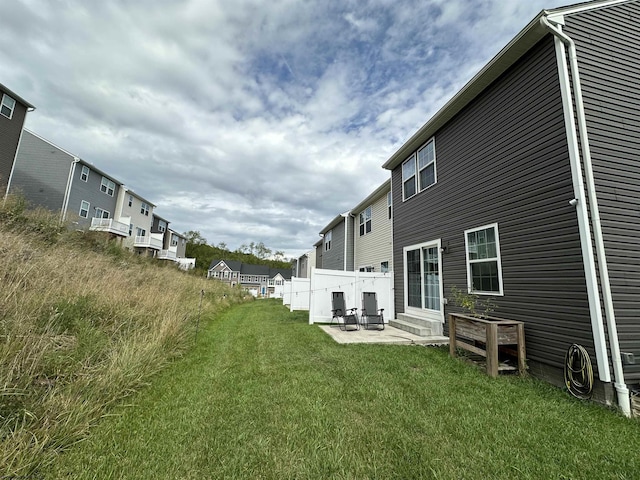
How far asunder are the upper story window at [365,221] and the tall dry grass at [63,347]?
31.7ft

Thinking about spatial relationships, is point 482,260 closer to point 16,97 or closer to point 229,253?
point 16,97

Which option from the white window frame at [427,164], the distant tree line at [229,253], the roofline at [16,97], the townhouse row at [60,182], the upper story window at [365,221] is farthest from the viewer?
the distant tree line at [229,253]

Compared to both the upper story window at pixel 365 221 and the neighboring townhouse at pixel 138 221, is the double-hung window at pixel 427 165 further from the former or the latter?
the neighboring townhouse at pixel 138 221

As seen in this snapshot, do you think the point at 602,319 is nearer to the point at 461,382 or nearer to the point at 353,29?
the point at 461,382

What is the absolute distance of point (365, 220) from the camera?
14492 mm

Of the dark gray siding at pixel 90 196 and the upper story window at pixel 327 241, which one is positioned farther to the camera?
the upper story window at pixel 327 241

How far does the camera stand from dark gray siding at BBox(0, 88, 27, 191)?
45.7 ft

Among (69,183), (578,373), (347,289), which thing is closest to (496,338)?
(578,373)

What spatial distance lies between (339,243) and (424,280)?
980 centimetres

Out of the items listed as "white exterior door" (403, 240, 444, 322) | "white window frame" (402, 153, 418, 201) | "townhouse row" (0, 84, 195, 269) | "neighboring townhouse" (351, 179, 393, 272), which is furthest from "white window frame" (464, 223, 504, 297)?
"townhouse row" (0, 84, 195, 269)

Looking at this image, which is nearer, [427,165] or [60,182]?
[427,165]

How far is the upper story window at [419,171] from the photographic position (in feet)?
26.2

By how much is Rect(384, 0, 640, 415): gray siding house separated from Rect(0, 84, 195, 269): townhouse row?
62.4ft

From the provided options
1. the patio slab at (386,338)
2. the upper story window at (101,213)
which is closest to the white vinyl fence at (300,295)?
the patio slab at (386,338)
